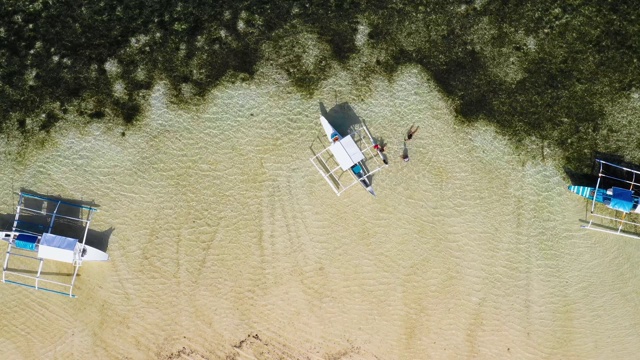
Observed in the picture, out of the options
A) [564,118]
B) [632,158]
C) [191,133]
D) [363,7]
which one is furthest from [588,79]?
[191,133]

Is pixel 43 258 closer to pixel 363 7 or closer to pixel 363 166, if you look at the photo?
pixel 363 166

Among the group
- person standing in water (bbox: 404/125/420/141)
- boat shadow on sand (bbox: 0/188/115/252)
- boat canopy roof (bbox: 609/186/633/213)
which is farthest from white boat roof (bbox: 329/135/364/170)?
boat canopy roof (bbox: 609/186/633/213)

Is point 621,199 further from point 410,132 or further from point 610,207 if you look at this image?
point 410,132

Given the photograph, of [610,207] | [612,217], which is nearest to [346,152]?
[610,207]

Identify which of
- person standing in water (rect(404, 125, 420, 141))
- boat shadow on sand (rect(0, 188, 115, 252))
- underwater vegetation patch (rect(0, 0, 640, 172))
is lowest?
boat shadow on sand (rect(0, 188, 115, 252))

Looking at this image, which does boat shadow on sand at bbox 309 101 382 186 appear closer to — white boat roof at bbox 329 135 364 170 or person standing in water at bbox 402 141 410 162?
white boat roof at bbox 329 135 364 170
